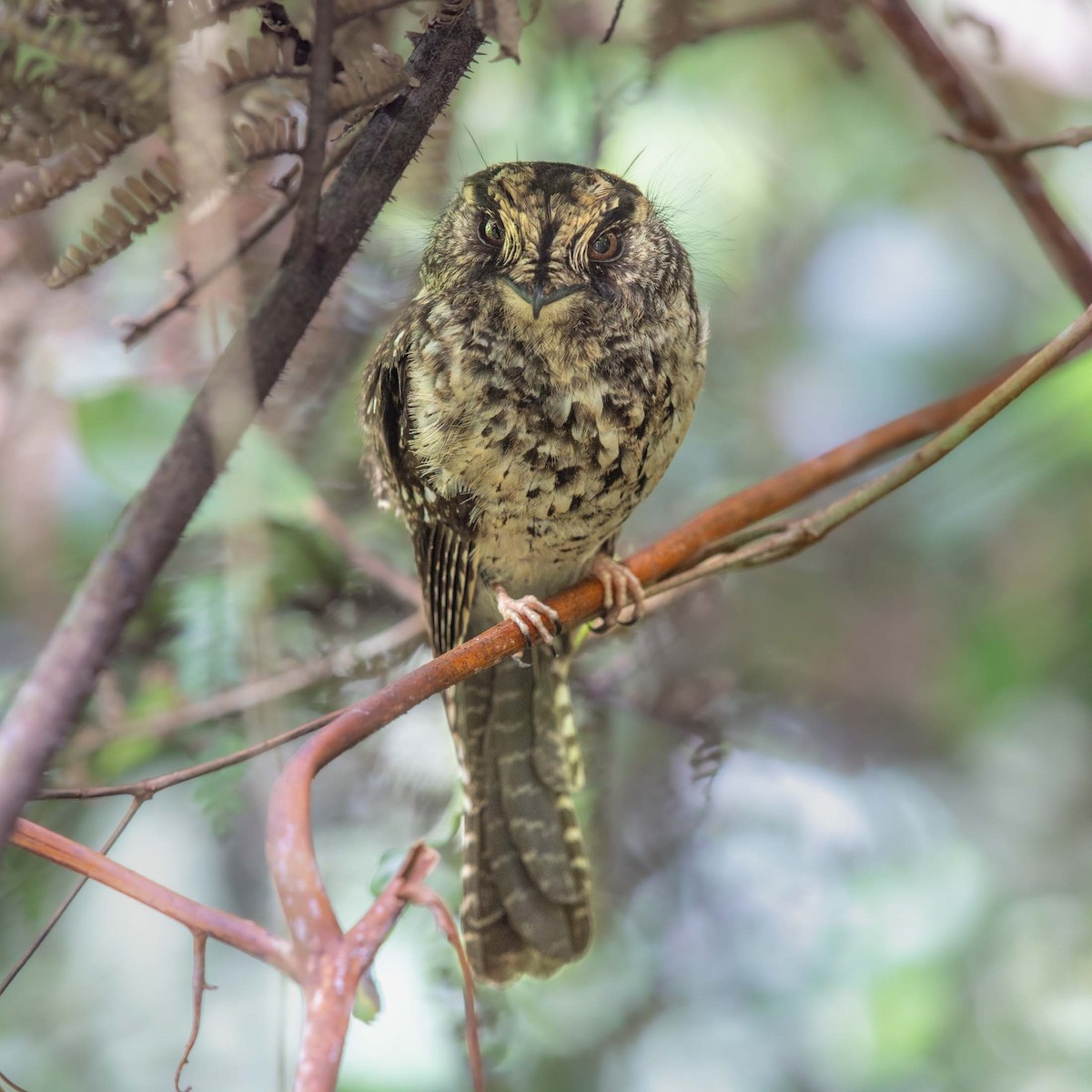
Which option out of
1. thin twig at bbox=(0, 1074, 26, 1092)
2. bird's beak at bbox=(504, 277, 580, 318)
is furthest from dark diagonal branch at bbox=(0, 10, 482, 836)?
bird's beak at bbox=(504, 277, 580, 318)

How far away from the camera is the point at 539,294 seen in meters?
1.80

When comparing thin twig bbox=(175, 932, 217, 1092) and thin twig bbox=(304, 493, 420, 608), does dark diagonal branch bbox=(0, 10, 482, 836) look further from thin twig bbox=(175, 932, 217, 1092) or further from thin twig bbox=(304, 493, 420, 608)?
thin twig bbox=(304, 493, 420, 608)

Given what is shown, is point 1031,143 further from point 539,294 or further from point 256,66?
point 256,66

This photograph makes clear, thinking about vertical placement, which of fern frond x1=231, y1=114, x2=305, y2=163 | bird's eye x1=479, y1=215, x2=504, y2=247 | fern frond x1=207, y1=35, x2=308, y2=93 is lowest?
bird's eye x1=479, y1=215, x2=504, y2=247

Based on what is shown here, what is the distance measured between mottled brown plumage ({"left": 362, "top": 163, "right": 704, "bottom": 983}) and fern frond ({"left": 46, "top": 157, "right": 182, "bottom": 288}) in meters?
0.69

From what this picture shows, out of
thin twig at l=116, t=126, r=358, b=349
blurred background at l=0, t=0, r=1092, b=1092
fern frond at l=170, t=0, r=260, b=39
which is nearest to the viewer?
fern frond at l=170, t=0, r=260, b=39

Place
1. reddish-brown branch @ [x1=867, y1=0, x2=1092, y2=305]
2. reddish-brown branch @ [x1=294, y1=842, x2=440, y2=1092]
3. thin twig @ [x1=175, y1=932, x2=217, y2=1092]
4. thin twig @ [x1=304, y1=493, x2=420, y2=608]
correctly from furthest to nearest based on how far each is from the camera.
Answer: thin twig @ [x1=304, y1=493, x2=420, y2=608] → reddish-brown branch @ [x1=867, y1=0, x2=1092, y2=305] → thin twig @ [x1=175, y1=932, x2=217, y2=1092] → reddish-brown branch @ [x1=294, y1=842, x2=440, y2=1092]

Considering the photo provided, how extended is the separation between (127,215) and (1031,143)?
1.24 meters

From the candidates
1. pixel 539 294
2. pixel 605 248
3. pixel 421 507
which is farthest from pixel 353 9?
pixel 421 507

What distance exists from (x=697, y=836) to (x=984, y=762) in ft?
2.30

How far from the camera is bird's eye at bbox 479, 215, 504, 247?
1874 mm

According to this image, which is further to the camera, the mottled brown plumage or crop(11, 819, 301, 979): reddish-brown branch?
the mottled brown plumage

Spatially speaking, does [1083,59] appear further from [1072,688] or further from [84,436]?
[84,436]

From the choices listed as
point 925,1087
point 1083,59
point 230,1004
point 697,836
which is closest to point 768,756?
point 697,836
